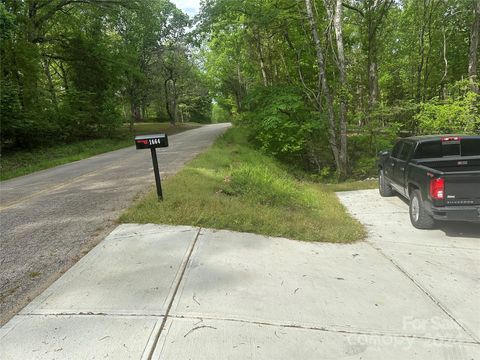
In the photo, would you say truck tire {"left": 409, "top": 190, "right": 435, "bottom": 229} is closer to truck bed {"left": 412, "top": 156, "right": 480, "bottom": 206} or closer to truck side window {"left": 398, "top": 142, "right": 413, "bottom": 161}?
truck bed {"left": 412, "top": 156, "right": 480, "bottom": 206}

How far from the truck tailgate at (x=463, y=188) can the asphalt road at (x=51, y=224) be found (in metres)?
5.67

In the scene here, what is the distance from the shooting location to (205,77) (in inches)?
1805

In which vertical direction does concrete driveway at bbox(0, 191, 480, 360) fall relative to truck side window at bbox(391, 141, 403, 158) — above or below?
below

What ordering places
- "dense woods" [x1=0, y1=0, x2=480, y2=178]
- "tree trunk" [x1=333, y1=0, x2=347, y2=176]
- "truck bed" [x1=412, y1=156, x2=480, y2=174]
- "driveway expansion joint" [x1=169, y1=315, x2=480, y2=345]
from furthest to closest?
"dense woods" [x1=0, y1=0, x2=480, y2=178]
"tree trunk" [x1=333, y1=0, x2=347, y2=176]
"truck bed" [x1=412, y1=156, x2=480, y2=174]
"driveway expansion joint" [x1=169, y1=315, x2=480, y2=345]

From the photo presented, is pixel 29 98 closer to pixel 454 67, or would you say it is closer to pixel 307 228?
pixel 307 228

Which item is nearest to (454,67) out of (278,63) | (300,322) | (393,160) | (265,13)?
(278,63)

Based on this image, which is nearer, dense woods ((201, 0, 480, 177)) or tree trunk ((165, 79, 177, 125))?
dense woods ((201, 0, 480, 177))

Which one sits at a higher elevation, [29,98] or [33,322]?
[29,98]

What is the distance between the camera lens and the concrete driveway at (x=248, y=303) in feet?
9.24

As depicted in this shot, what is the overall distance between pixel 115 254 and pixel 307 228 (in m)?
3.15

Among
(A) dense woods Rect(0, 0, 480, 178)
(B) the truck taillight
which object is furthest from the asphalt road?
(A) dense woods Rect(0, 0, 480, 178)

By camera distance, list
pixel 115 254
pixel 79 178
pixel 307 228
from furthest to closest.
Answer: pixel 79 178 → pixel 307 228 → pixel 115 254

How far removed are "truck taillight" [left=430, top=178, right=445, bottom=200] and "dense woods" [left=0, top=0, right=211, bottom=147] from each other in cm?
1517

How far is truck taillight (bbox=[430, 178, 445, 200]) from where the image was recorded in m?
5.59
